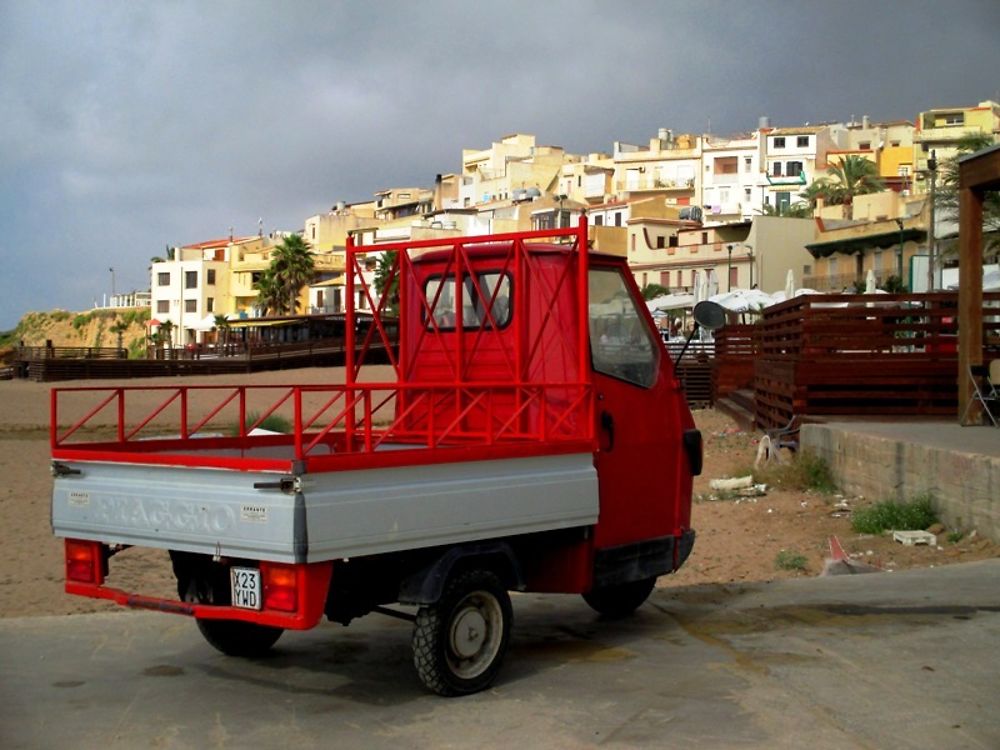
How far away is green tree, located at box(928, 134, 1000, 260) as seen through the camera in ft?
133

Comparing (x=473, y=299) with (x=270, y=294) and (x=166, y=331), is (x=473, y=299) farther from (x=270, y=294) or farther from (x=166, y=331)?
(x=166, y=331)

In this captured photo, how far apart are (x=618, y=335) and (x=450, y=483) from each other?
1990 mm

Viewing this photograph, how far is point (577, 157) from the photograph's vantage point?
128 metres

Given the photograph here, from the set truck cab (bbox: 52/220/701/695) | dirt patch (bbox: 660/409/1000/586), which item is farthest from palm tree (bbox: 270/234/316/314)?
truck cab (bbox: 52/220/701/695)

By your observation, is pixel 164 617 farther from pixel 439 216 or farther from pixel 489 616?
pixel 439 216

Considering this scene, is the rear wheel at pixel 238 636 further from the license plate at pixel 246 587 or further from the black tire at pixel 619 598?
the black tire at pixel 619 598

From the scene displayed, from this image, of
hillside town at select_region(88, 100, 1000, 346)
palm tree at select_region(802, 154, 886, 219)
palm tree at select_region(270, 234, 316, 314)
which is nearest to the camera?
hillside town at select_region(88, 100, 1000, 346)

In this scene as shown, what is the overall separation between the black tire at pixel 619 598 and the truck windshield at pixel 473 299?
80.2 inches

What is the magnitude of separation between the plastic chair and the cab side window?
956cm

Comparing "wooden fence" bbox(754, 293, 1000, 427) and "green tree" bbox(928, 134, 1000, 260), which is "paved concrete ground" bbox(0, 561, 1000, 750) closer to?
"wooden fence" bbox(754, 293, 1000, 427)

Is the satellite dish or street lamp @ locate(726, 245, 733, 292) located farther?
street lamp @ locate(726, 245, 733, 292)

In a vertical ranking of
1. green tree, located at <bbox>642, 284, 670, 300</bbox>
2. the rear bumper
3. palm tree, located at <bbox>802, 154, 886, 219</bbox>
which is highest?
palm tree, located at <bbox>802, 154, 886, 219</bbox>

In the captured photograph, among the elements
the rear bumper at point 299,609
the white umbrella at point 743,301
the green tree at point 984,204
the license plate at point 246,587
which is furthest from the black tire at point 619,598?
the white umbrella at point 743,301

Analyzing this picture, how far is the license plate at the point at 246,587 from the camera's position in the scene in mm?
5992
